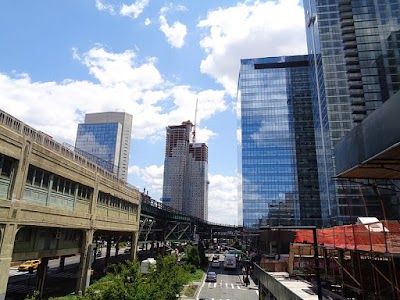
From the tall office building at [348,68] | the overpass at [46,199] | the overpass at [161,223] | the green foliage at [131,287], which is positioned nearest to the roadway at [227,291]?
the green foliage at [131,287]

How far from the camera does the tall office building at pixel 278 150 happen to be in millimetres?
111625

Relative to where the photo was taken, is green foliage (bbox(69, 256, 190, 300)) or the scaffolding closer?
the scaffolding

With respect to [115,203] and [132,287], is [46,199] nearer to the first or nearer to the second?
[132,287]

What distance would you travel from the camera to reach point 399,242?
976 cm

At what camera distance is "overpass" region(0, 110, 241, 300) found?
19.1 meters

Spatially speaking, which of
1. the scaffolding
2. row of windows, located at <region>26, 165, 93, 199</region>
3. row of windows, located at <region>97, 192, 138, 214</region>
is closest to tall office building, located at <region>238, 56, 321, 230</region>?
row of windows, located at <region>97, 192, 138, 214</region>

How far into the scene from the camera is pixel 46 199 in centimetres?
2336

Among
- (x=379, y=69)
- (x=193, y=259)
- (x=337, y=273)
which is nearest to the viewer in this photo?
(x=337, y=273)

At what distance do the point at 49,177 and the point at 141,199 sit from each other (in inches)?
Result: 1103

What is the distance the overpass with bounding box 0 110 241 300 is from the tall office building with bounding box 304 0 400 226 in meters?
65.0

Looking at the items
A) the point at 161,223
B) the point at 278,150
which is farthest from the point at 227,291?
the point at 278,150

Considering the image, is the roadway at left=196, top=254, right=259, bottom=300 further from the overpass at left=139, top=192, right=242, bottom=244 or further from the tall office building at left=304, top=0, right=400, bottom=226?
the tall office building at left=304, top=0, right=400, bottom=226

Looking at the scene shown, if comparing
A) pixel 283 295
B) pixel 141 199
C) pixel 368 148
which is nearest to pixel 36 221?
pixel 283 295

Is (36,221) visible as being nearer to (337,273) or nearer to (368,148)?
(337,273)
